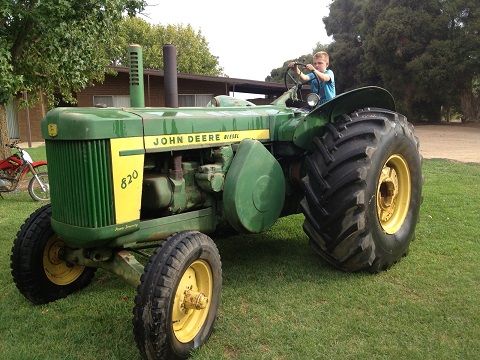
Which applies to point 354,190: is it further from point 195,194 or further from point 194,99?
point 194,99

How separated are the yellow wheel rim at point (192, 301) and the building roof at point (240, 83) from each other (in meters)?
16.0

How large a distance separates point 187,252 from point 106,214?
520 mm

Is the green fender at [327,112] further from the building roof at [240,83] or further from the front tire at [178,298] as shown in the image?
the building roof at [240,83]

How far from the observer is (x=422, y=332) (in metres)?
3.01

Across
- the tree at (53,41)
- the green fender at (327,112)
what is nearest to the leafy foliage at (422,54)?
the tree at (53,41)

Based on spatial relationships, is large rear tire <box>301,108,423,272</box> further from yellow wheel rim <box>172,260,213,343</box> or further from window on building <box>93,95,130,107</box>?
window on building <box>93,95,130,107</box>

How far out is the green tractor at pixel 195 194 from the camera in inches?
109

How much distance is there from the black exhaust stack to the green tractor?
33cm

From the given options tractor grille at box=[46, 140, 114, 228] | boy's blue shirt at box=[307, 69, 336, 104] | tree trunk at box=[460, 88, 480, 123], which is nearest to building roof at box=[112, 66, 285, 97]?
tree trunk at box=[460, 88, 480, 123]

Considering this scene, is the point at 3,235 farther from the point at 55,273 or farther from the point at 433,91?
the point at 433,91

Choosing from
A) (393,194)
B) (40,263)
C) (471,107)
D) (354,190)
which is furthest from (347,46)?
(40,263)

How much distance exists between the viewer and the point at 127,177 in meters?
2.88

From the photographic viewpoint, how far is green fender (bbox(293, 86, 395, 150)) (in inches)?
155

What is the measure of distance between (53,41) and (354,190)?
21.8 feet
